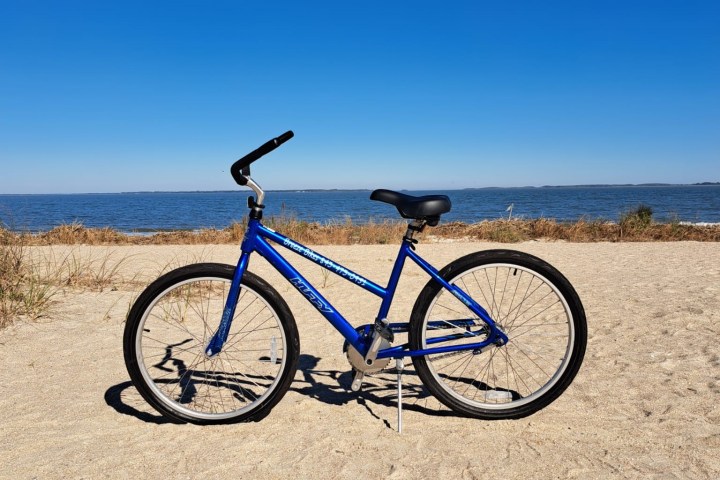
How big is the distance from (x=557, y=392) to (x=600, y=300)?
3.68 m

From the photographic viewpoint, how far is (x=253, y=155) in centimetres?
269

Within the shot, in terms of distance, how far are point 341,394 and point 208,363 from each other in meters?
1.33

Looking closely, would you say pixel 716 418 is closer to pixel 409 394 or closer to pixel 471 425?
pixel 471 425

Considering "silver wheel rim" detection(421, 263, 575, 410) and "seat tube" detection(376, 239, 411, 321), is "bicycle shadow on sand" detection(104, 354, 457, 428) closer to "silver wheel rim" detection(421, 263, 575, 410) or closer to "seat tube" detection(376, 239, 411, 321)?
"silver wheel rim" detection(421, 263, 575, 410)

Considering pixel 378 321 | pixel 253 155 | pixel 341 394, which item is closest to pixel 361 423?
pixel 341 394

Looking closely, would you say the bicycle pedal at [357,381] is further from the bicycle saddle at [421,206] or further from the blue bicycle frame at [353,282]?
the bicycle saddle at [421,206]

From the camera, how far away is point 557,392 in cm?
283

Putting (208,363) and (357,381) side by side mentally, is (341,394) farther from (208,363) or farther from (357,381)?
(208,363)

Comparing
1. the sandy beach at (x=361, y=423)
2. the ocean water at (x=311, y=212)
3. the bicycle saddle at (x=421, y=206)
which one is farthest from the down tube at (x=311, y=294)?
the ocean water at (x=311, y=212)

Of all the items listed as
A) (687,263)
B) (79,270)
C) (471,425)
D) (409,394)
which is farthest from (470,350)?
(687,263)

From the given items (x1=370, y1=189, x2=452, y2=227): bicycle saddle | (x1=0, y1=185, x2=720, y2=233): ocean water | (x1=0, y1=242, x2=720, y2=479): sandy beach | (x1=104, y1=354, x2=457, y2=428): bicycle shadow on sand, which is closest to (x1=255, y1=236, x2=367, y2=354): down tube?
(x1=104, y1=354, x2=457, y2=428): bicycle shadow on sand

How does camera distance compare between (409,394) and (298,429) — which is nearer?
(298,429)

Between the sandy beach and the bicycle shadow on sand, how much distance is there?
15 mm

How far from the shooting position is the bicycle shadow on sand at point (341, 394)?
3043 millimetres
